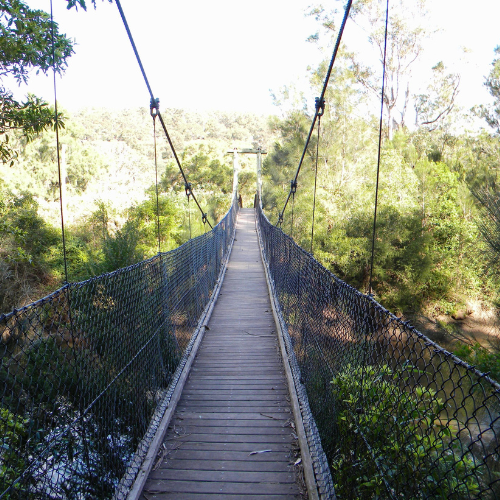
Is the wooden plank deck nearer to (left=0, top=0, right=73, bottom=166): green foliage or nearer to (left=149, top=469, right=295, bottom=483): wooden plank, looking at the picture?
(left=149, top=469, right=295, bottom=483): wooden plank

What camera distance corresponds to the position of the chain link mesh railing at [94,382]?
1685mm

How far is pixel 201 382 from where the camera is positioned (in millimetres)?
3311

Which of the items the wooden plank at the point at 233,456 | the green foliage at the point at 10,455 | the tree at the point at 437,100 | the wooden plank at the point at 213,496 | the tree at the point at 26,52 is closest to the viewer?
the green foliage at the point at 10,455

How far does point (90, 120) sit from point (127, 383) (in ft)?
137

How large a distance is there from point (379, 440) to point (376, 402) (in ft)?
0.95

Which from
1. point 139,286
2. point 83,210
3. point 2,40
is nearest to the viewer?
A: point 139,286

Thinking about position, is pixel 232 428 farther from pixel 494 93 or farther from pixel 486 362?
pixel 494 93

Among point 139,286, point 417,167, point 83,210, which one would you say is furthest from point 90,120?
point 139,286

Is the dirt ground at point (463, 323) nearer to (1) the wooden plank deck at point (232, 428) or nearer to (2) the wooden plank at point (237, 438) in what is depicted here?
(1) the wooden plank deck at point (232, 428)

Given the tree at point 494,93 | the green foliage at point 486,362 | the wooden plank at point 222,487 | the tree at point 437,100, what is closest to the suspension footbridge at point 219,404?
the wooden plank at point 222,487

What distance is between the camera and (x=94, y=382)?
6.97 feet

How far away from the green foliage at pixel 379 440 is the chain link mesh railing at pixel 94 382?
1026 millimetres

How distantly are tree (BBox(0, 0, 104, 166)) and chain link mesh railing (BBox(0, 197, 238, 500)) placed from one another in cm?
248

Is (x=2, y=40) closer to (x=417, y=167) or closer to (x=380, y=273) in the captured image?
(x=380, y=273)
